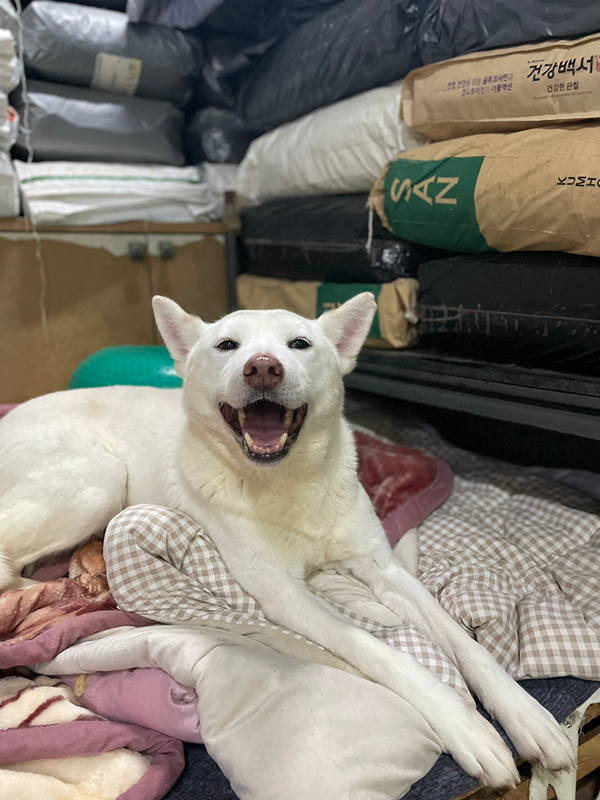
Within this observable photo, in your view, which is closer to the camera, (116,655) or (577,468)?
(116,655)

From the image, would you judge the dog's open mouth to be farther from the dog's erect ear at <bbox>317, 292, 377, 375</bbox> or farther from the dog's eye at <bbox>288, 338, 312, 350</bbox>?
the dog's erect ear at <bbox>317, 292, 377, 375</bbox>

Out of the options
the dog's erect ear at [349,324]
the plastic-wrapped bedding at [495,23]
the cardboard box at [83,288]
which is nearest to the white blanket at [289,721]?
the dog's erect ear at [349,324]

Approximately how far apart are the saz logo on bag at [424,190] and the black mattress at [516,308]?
0.23 meters

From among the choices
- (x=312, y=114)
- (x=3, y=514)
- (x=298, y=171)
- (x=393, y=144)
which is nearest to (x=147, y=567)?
(x=3, y=514)

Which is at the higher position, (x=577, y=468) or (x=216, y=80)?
(x=216, y=80)

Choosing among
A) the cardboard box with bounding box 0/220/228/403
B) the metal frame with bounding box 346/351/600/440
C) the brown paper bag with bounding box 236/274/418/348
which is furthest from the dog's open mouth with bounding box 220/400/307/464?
the cardboard box with bounding box 0/220/228/403

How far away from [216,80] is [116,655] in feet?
10.9

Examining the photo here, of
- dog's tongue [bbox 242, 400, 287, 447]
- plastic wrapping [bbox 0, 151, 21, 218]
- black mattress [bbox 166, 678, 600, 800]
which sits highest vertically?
plastic wrapping [bbox 0, 151, 21, 218]

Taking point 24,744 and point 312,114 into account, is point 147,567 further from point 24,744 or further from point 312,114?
point 312,114

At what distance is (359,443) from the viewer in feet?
8.85

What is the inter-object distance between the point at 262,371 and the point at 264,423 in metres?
0.24

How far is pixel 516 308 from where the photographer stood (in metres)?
1.97

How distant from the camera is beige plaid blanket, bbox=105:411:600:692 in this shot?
1521 mm

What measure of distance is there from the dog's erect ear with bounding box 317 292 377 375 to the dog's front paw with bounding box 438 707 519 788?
101 centimetres
